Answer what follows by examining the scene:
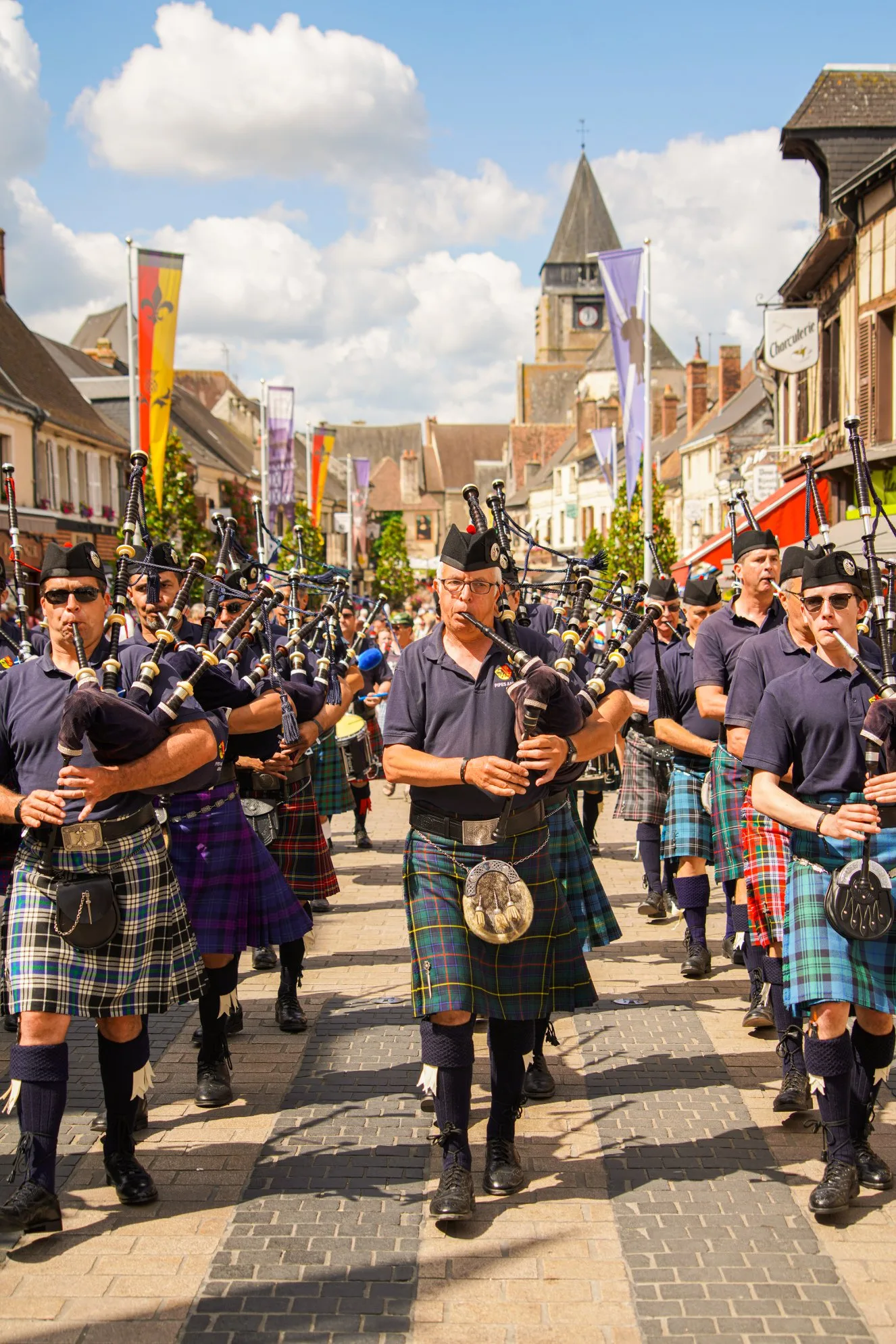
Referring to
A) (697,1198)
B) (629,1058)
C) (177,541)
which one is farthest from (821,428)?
(697,1198)

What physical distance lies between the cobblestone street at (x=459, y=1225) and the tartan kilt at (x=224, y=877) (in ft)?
1.91

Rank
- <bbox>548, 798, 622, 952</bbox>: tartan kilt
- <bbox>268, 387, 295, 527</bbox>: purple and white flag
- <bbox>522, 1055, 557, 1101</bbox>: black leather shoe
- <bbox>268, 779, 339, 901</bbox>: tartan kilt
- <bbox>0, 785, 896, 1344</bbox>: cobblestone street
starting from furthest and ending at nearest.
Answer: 1. <bbox>268, 387, 295, 527</bbox>: purple and white flag
2. <bbox>268, 779, 339, 901</bbox>: tartan kilt
3. <bbox>548, 798, 622, 952</bbox>: tartan kilt
4. <bbox>522, 1055, 557, 1101</bbox>: black leather shoe
5. <bbox>0, 785, 896, 1344</bbox>: cobblestone street

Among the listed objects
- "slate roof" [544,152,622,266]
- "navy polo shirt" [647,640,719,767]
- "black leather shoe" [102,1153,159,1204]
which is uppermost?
"slate roof" [544,152,622,266]

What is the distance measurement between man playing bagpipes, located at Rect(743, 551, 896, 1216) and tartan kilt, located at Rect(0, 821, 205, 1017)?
1.79 m

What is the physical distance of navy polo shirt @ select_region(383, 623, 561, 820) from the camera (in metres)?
3.88

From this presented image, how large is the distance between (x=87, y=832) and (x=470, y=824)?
3.55ft

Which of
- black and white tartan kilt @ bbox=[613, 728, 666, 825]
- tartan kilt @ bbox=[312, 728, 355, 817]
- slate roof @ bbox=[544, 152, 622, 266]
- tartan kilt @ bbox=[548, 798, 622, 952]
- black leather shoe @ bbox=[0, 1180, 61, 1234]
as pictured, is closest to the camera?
black leather shoe @ bbox=[0, 1180, 61, 1234]

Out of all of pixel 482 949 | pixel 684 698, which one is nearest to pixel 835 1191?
pixel 482 949

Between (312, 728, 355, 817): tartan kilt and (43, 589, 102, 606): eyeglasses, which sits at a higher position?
(43, 589, 102, 606): eyeglasses

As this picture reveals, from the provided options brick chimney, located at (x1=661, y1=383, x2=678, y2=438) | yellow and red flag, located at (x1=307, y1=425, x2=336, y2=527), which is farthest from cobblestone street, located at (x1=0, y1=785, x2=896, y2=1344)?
brick chimney, located at (x1=661, y1=383, x2=678, y2=438)

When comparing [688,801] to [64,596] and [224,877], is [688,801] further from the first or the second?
[64,596]

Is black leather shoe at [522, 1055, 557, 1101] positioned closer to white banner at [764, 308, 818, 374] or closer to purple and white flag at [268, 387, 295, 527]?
white banner at [764, 308, 818, 374]

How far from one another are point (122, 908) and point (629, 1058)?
7.64 ft

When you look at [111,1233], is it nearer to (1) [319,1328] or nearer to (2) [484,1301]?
(1) [319,1328]
